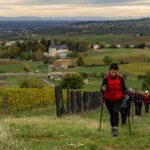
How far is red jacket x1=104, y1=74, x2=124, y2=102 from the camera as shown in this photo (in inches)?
459

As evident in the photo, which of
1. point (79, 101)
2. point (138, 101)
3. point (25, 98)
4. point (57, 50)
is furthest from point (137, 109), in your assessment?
point (57, 50)

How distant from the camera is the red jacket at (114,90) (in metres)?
11.6

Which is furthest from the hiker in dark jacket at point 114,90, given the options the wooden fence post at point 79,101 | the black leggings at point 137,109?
the wooden fence post at point 79,101

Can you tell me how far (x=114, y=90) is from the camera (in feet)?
38.4

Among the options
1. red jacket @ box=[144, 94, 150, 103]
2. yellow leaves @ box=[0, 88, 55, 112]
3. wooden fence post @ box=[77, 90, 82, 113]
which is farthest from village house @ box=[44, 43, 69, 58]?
wooden fence post @ box=[77, 90, 82, 113]

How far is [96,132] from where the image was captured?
38.4 feet

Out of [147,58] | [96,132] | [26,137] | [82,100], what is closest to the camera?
[26,137]

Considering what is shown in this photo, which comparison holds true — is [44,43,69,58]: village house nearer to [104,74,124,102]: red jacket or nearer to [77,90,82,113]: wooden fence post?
[77,90,82,113]: wooden fence post

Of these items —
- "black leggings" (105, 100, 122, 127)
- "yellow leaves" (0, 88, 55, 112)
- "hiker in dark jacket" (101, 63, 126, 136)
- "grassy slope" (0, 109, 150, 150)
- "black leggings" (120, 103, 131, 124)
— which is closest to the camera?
"grassy slope" (0, 109, 150, 150)

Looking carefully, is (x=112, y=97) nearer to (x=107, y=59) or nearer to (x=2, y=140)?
(x=2, y=140)

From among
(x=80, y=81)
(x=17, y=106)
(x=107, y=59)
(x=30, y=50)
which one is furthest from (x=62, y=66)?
(x=17, y=106)

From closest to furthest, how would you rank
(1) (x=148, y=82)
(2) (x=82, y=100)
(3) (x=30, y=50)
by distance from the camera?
(2) (x=82, y=100), (1) (x=148, y=82), (3) (x=30, y=50)

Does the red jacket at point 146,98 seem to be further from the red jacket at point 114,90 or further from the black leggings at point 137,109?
the red jacket at point 114,90

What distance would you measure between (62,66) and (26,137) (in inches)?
4979
